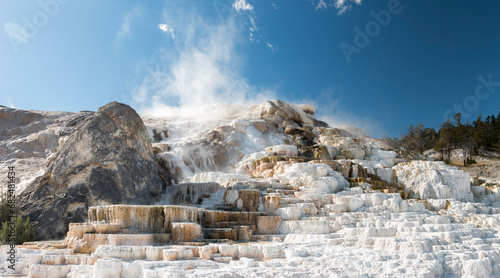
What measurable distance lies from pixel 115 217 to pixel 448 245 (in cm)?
986

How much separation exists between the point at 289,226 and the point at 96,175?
868cm

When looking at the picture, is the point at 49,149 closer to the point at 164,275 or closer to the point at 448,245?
the point at 164,275

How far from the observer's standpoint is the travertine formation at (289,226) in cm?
914

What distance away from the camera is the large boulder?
51.2 ft

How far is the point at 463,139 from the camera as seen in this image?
33906mm

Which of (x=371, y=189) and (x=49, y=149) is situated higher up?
(x=49, y=149)

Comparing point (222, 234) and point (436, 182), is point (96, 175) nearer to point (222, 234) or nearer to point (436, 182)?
point (222, 234)

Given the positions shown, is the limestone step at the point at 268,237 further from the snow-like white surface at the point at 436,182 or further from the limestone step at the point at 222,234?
the snow-like white surface at the point at 436,182

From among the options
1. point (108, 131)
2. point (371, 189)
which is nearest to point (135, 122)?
point (108, 131)

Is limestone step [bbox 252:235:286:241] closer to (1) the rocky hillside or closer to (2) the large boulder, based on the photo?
(1) the rocky hillside

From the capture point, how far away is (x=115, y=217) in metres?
12.3

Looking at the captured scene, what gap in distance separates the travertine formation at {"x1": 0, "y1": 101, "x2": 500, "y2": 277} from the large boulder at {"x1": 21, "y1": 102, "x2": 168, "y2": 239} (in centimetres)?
207

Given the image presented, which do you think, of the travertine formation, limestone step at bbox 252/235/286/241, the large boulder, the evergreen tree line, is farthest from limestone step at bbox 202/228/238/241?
the evergreen tree line

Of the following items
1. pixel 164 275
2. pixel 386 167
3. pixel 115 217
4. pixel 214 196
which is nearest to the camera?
pixel 164 275
